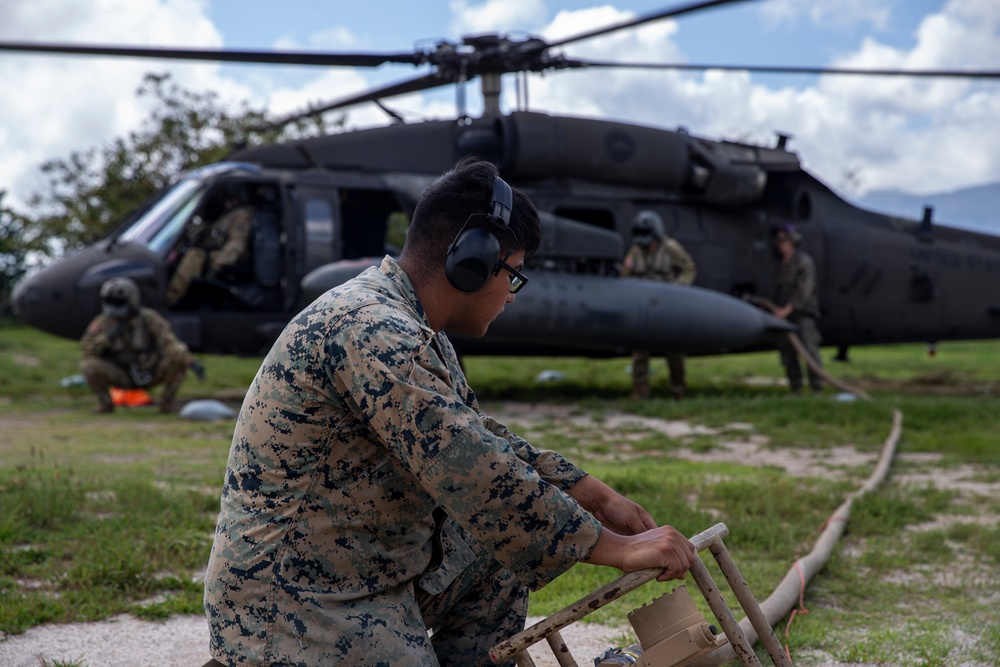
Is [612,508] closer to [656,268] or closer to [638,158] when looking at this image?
[656,268]

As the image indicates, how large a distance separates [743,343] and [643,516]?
8.17m

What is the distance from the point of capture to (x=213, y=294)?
34.8 ft

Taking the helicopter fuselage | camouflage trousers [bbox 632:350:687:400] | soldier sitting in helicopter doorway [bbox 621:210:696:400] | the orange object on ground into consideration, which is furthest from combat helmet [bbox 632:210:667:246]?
the orange object on ground

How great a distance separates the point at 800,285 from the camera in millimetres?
11391

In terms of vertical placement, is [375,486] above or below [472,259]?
below

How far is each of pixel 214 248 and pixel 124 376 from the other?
4.90 ft

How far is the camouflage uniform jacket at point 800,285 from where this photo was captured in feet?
37.2

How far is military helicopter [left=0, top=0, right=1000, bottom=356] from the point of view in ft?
31.9

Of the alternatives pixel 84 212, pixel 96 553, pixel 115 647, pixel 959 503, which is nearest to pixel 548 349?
pixel 959 503

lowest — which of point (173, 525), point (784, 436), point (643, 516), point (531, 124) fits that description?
point (784, 436)

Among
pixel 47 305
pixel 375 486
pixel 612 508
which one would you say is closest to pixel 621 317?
pixel 47 305

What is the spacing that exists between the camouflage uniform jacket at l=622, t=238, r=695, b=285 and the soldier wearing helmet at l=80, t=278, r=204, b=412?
4.47 m

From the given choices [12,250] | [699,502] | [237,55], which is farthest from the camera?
[12,250]

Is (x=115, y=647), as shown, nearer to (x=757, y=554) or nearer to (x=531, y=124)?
(x=757, y=554)
